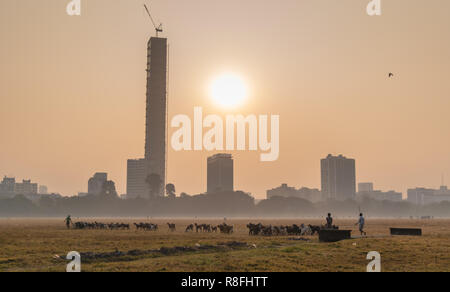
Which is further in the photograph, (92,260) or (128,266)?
(92,260)

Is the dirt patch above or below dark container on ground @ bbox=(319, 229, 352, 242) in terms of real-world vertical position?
below

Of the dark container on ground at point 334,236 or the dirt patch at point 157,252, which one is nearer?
the dirt patch at point 157,252

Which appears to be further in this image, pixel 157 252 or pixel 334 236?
pixel 334 236

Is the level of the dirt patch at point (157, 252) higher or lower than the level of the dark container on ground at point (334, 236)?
lower

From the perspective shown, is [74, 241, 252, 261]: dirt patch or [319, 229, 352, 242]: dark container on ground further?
[319, 229, 352, 242]: dark container on ground

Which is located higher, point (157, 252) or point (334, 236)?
point (334, 236)

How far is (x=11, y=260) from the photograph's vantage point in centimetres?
2603
